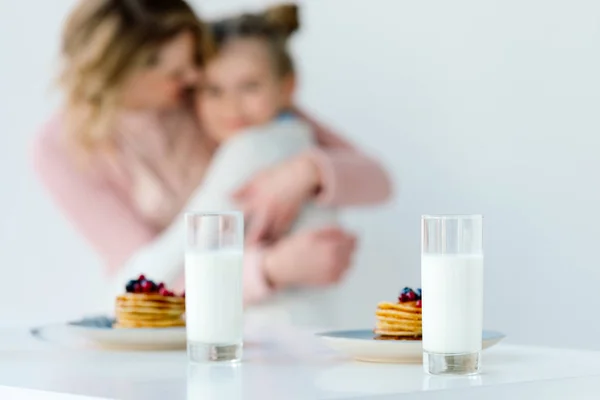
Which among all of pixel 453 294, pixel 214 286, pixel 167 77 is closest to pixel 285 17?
pixel 167 77

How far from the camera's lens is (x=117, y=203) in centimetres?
315

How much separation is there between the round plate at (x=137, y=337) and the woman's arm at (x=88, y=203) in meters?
1.85

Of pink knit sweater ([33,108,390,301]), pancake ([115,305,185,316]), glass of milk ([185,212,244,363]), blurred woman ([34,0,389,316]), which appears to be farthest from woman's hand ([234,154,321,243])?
glass of milk ([185,212,244,363])

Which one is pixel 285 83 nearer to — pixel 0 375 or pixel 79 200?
pixel 79 200

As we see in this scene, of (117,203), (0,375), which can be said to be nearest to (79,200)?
(117,203)

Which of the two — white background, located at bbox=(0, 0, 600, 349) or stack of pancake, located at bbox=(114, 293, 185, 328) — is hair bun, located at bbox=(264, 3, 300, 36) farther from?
stack of pancake, located at bbox=(114, 293, 185, 328)

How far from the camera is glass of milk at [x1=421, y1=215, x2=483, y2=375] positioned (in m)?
0.99

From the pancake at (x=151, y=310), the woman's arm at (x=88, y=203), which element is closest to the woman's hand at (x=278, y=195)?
the woman's arm at (x=88, y=203)

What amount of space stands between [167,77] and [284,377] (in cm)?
222

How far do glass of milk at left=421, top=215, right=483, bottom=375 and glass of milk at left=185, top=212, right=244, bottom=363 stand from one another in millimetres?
226

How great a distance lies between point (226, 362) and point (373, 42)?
78.0 inches

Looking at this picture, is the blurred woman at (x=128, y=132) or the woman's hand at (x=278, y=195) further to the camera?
the blurred woman at (x=128, y=132)

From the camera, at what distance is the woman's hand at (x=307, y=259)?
2.93 meters

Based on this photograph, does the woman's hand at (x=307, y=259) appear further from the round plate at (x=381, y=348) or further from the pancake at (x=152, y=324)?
the round plate at (x=381, y=348)
